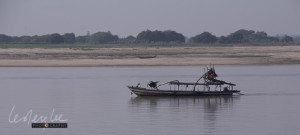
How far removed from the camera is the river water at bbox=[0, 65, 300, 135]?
94.4ft

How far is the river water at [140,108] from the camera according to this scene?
94.4 feet

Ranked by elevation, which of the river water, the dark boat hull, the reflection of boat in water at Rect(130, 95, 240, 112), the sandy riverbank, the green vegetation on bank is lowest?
the reflection of boat in water at Rect(130, 95, 240, 112)

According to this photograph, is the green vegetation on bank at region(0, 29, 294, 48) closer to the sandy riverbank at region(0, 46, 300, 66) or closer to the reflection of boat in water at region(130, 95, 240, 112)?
the sandy riverbank at region(0, 46, 300, 66)

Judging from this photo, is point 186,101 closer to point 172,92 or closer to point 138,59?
point 172,92

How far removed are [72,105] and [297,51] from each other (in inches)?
2538

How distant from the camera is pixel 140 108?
3709 centimetres

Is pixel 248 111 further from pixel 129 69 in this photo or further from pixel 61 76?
pixel 129 69

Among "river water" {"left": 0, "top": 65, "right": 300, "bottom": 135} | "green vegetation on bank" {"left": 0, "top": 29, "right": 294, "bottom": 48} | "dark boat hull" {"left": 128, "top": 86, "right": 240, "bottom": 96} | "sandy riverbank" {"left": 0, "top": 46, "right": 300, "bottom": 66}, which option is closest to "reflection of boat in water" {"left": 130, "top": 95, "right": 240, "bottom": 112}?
"river water" {"left": 0, "top": 65, "right": 300, "bottom": 135}

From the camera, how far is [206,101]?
133ft

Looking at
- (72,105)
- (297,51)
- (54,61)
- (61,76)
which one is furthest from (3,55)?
(72,105)

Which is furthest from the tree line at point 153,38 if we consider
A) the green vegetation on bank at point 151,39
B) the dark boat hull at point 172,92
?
the dark boat hull at point 172,92

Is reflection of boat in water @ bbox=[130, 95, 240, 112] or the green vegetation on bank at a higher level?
the green vegetation on bank

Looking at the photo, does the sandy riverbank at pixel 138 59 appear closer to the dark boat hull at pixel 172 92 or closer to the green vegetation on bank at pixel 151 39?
the dark boat hull at pixel 172 92

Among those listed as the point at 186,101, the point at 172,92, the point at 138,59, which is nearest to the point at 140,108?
the point at 186,101
